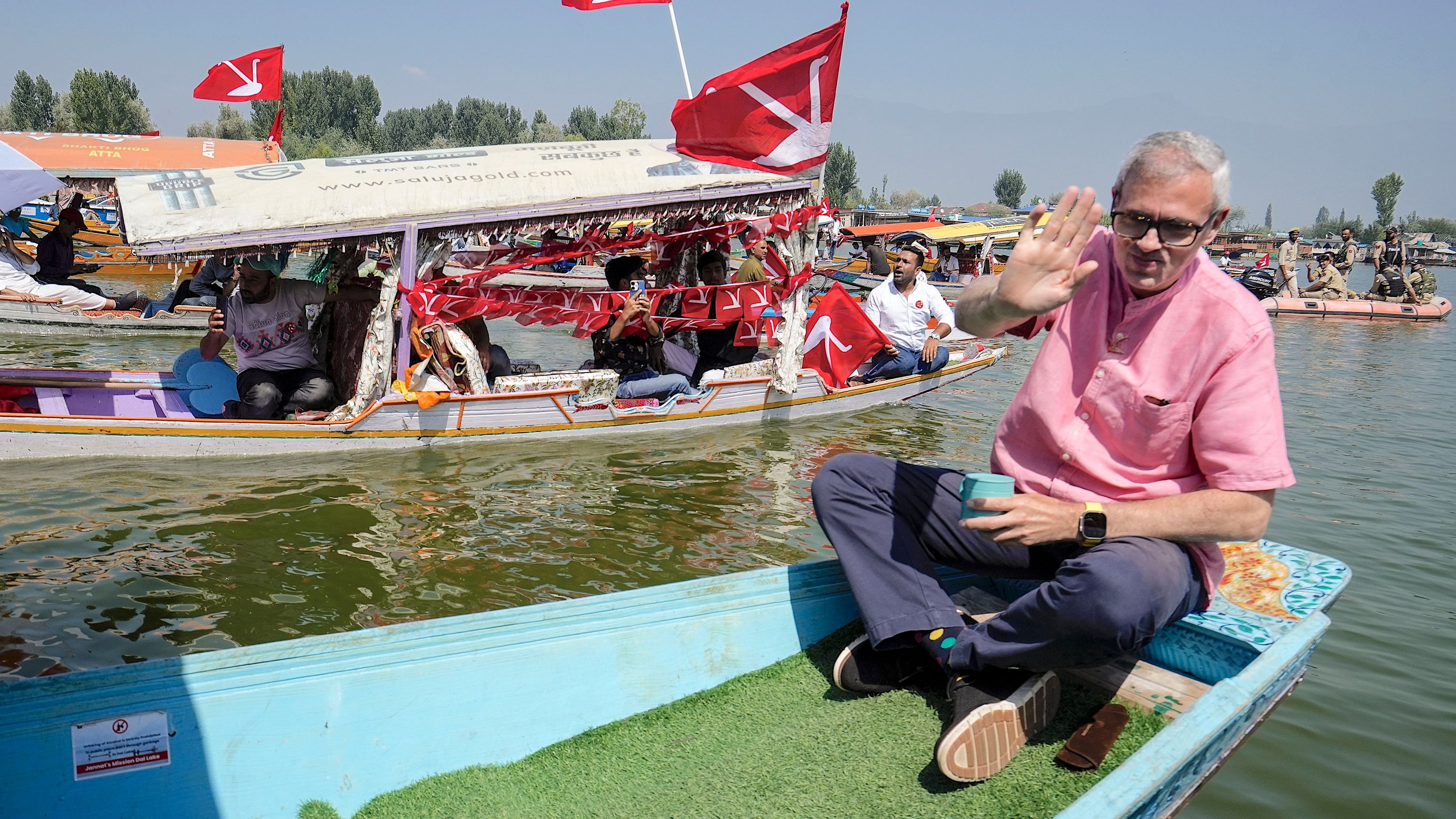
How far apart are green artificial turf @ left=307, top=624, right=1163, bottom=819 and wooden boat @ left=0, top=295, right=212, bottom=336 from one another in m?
13.8

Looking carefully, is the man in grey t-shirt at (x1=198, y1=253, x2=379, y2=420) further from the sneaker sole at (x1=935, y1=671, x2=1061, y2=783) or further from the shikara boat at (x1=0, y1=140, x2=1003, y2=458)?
the sneaker sole at (x1=935, y1=671, x2=1061, y2=783)

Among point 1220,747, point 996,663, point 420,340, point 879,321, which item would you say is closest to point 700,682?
point 996,663

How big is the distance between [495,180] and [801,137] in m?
3.03

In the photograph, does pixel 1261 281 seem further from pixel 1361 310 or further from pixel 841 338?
pixel 1361 310

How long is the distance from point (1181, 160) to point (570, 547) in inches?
184

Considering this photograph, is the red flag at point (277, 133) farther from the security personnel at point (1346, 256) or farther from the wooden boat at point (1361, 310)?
the security personnel at point (1346, 256)

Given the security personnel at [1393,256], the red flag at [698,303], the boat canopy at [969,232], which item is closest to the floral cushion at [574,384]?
the red flag at [698,303]

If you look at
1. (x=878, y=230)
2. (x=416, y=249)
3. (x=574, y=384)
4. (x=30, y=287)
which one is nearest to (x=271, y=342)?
(x=416, y=249)

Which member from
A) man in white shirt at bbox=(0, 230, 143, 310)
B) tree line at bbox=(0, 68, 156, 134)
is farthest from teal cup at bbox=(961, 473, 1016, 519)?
tree line at bbox=(0, 68, 156, 134)

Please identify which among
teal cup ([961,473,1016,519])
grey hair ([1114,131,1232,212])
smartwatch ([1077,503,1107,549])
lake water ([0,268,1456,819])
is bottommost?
lake water ([0,268,1456,819])

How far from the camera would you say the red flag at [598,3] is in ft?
32.5

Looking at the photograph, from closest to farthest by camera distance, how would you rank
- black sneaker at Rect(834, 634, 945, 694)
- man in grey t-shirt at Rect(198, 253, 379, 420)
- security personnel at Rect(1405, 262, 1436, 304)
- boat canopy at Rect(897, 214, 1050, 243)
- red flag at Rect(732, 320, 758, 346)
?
black sneaker at Rect(834, 634, 945, 694) → man in grey t-shirt at Rect(198, 253, 379, 420) → red flag at Rect(732, 320, 758, 346) → boat canopy at Rect(897, 214, 1050, 243) → security personnel at Rect(1405, 262, 1436, 304)

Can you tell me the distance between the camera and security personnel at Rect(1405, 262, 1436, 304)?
25656 millimetres

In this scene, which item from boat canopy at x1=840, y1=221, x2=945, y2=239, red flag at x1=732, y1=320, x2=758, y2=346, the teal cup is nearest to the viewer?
the teal cup
